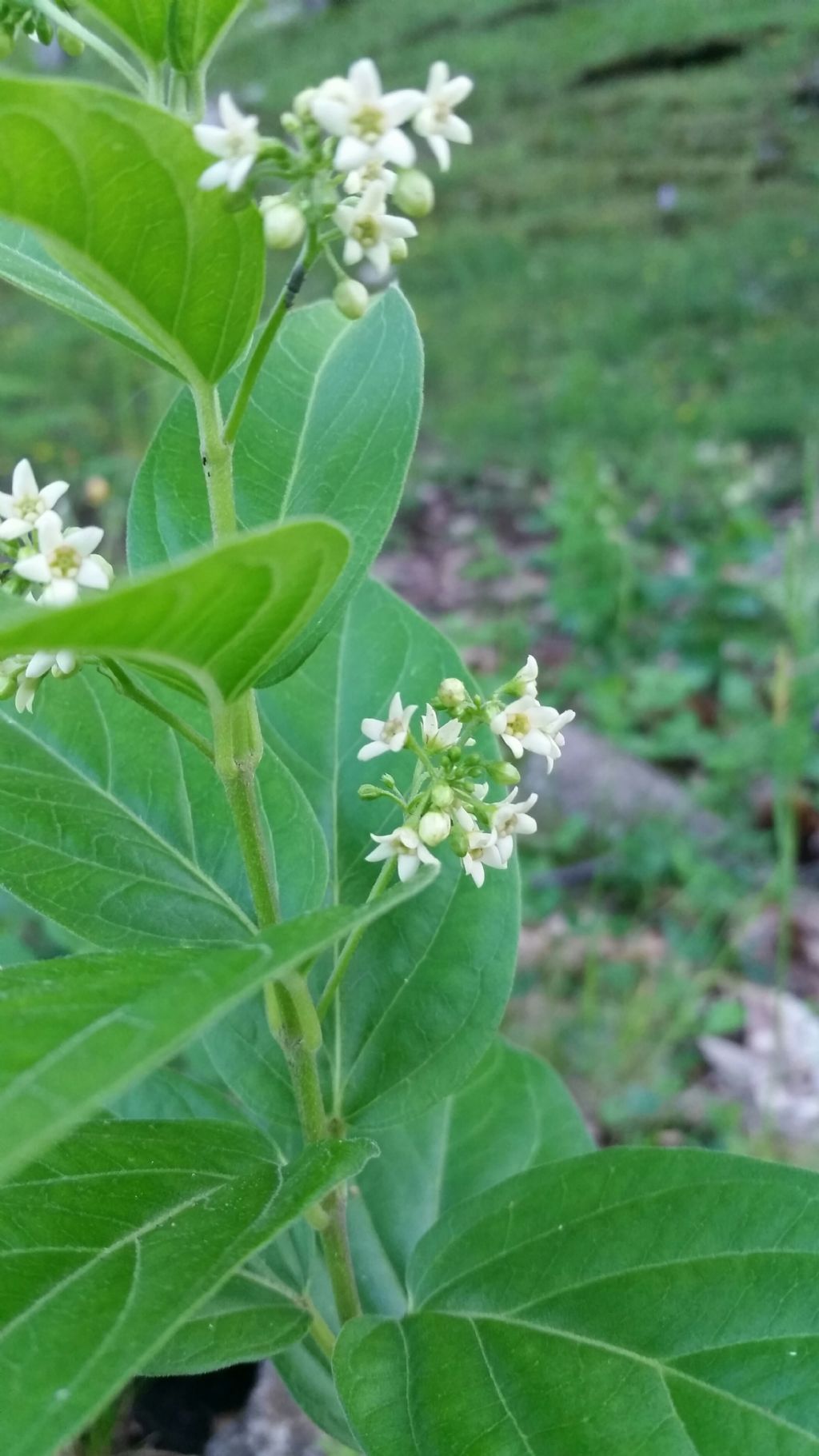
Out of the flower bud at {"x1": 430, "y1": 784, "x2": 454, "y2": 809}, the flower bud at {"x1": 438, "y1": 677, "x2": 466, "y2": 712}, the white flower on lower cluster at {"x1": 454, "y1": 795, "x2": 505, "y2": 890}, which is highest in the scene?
the flower bud at {"x1": 438, "y1": 677, "x2": 466, "y2": 712}

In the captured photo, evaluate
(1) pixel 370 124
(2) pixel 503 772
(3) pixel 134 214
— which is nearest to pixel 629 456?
(2) pixel 503 772

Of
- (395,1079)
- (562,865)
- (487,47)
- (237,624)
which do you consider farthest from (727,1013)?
(487,47)

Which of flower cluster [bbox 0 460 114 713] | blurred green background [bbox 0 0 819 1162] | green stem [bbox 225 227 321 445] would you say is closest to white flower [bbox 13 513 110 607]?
flower cluster [bbox 0 460 114 713]

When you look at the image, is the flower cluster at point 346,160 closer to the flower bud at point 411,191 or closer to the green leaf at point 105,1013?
the flower bud at point 411,191

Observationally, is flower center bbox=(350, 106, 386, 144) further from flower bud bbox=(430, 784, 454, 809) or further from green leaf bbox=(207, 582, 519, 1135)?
green leaf bbox=(207, 582, 519, 1135)

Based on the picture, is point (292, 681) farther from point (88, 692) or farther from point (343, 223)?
point (343, 223)

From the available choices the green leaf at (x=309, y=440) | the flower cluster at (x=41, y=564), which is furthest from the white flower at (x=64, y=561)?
the green leaf at (x=309, y=440)

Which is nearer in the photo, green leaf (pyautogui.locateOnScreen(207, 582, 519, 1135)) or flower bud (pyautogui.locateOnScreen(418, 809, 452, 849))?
flower bud (pyautogui.locateOnScreen(418, 809, 452, 849))
